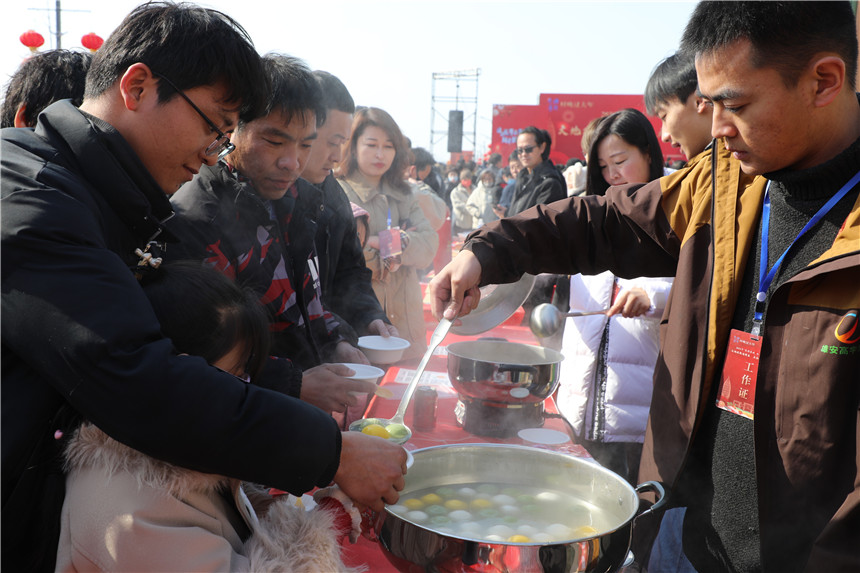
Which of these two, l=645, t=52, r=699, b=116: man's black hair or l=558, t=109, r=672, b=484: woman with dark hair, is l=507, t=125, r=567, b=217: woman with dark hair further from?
l=645, t=52, r=699, b=116: man's black hair

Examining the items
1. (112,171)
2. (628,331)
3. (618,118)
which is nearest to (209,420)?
(112,171)

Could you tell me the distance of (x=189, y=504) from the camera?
1003mm

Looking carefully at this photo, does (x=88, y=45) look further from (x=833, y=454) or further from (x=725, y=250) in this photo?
(x=833, y=454)

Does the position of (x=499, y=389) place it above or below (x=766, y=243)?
below

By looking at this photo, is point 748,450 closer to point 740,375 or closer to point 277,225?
point 740,375

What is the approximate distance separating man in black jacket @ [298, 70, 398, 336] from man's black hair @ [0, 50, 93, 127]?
0.99 m

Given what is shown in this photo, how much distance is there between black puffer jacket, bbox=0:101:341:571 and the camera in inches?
33.6

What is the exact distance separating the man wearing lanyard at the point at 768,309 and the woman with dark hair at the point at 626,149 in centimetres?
126

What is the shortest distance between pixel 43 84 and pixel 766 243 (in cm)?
209

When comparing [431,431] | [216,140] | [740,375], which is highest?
[216,140]

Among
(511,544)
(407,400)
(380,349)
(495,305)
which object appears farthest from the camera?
(495,305)

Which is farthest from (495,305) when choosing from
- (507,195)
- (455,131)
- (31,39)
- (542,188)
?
(455,131)

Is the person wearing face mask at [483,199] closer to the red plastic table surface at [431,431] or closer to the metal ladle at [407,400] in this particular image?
the red plastic table surface at [431,431]

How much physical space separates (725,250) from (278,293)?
139cm
